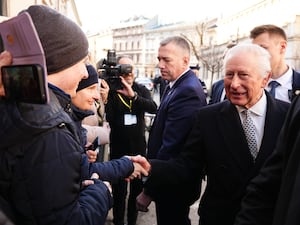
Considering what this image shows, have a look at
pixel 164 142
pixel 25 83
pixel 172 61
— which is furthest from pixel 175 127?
pixel 25 83

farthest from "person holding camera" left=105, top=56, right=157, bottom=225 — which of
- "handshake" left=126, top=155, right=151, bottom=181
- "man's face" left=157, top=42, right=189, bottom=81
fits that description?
"handshake" left=126, top=155, right=151, bottom=181

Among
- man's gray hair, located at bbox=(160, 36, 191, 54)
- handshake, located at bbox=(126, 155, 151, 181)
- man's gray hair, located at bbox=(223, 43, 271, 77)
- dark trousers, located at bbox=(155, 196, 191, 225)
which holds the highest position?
man's gray hair, located at bbox=(160, 36, 191, 54)

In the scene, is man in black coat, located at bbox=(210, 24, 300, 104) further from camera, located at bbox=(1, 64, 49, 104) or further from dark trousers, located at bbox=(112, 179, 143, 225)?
camera, located at bbox=(1, 64, 49, 104)

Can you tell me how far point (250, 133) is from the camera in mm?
1987

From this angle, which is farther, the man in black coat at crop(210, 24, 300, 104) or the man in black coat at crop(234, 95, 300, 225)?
the man in black coat at crop(210, 24, 300, 104)

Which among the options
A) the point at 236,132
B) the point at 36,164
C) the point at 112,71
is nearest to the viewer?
the point at 36,164

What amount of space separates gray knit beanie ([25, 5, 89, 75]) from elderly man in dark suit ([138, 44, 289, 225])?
1.04 meters

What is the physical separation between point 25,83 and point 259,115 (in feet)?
4.78

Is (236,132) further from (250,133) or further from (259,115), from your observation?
(259,115)

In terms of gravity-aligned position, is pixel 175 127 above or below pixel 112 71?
below

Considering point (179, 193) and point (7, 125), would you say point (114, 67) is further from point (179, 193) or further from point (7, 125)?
point (7, 125)

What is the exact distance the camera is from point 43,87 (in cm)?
103

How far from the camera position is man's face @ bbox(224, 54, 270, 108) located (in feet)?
6.63

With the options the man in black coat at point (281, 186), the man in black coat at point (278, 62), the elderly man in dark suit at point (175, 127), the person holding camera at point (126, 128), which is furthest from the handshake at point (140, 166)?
the person holding camera at point (126, 128)
